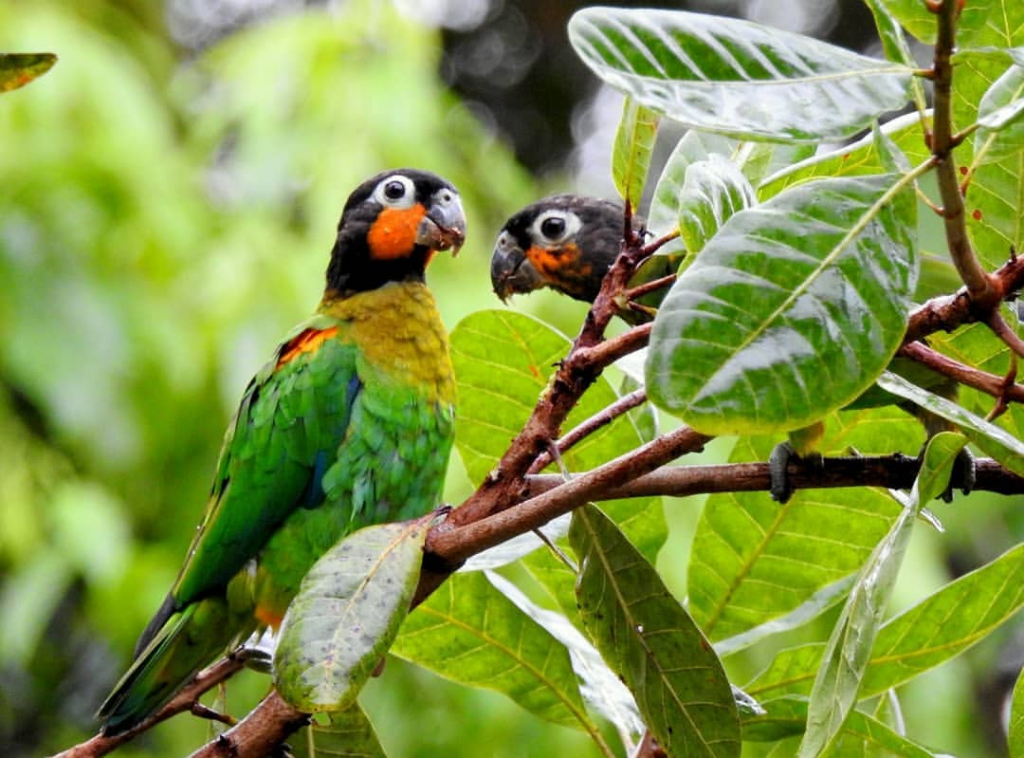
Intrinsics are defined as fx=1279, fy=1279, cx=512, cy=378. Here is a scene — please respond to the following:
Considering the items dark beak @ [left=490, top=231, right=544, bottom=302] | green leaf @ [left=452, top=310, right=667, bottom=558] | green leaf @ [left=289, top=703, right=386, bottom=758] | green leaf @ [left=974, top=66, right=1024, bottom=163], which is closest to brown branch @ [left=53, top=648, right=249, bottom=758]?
green leaf @ [left=289, top=703, right=386, bottom=758]

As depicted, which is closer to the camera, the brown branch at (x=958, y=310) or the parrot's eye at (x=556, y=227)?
the brown branch at (x=958, y=310)

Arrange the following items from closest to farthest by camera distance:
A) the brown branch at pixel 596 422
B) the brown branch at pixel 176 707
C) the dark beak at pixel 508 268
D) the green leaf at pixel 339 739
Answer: the brown branch at pixel 596 422, the brown branch at pixel 176 707, the green leaf at pixel 339 739, the dark beak at pixel 508 268

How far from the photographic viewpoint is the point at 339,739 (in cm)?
145

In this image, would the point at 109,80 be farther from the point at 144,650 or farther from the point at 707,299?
the point at 707,299

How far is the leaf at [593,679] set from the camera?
1558mm

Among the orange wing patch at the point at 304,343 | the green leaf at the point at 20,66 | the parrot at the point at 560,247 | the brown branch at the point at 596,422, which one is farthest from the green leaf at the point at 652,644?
the parrot at the point at 560,247

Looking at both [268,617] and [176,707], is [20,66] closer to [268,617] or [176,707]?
[176,707]

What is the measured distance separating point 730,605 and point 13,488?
407 cm

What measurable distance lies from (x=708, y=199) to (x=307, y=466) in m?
1.13

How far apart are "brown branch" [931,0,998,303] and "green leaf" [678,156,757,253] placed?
8.2 inches

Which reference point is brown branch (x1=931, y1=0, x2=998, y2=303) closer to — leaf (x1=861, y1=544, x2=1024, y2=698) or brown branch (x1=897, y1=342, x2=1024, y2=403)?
brown branch (x1=897, y1=342, x2=1024, y2=403)

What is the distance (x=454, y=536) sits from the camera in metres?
1.12

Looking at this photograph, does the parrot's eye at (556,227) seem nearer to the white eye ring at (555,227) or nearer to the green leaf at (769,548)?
the white eye ring at (555,227)

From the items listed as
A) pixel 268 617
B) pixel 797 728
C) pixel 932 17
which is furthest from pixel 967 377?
pixel 268 617
